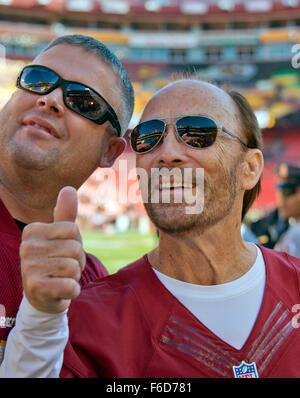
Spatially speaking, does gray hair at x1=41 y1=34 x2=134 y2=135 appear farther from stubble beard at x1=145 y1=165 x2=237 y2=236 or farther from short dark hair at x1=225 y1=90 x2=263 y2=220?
stubble beard at x1=145 y1=165 x2=237 y2=236

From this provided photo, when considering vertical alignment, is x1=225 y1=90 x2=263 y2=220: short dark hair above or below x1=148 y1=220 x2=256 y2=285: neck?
above

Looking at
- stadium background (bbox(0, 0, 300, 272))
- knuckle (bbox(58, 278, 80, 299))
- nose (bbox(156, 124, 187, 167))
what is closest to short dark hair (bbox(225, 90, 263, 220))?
nose (bbox(156, 124, 187, 167))

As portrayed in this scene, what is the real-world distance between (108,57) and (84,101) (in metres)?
0.35

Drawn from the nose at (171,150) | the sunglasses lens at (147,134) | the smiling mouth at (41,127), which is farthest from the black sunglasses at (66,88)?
the nose at (171,150)

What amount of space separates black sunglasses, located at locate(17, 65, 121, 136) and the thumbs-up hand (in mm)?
969

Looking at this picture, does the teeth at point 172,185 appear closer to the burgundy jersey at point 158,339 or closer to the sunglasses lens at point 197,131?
the sunglasses lens at point 197,131

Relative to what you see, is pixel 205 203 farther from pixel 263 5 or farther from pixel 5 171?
pixel 263 5

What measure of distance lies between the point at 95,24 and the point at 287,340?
36946 mm

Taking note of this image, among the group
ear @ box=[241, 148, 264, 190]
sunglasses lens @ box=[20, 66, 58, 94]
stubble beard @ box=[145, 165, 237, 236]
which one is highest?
sunglasses lens @ box=[20, 66, 58, 94]

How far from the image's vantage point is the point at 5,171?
71.3 inches

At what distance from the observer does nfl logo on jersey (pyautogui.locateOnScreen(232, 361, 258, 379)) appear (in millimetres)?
1408

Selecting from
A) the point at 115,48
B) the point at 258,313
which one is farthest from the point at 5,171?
the point at 115,48

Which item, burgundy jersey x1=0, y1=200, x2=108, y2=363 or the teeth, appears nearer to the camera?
burgundy jersey x1=0, y1=200, x2=108, y2=363
